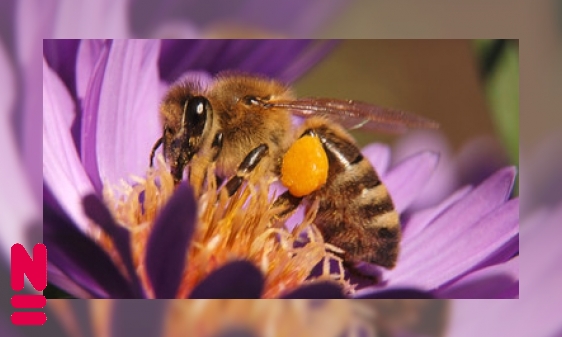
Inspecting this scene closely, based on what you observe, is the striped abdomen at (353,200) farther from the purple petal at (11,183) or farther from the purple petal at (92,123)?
the purple petal at (11,183)

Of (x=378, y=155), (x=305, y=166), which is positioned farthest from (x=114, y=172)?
(x=378, y=155)

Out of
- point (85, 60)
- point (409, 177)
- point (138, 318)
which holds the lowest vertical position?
point (138, 318)

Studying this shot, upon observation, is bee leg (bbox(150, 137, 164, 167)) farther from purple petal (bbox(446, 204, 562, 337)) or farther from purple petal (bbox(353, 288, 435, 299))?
purple petal (bbox(446, 204, 562, 337))

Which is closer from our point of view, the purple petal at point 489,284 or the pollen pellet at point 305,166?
the pollen pellet at point 305,166

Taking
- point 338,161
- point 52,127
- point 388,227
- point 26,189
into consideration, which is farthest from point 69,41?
point 388,227

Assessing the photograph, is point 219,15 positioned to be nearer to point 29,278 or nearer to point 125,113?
point 125,113

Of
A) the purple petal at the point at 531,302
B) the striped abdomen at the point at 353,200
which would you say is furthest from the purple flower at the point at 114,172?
the purple petal at the point at 531,302
